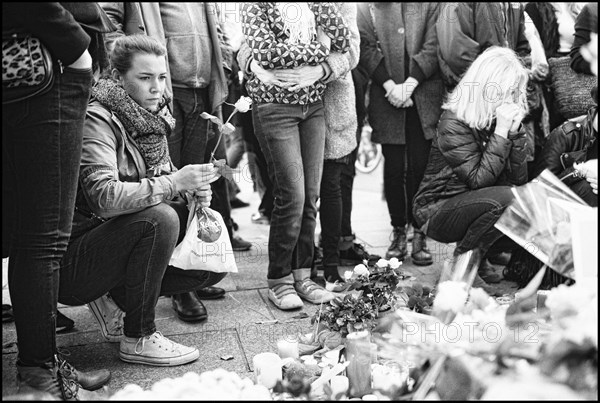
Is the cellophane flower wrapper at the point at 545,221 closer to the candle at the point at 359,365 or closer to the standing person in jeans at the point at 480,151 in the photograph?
the candle at the point at 359,365

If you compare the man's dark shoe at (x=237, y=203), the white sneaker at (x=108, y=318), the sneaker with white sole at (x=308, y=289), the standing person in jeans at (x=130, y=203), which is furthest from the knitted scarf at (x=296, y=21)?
the man's dark shoe at (x=237, y=203)

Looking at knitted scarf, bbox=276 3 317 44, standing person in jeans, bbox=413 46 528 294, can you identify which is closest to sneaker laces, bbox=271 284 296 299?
standing person in jeans, bbox=413 46 528 294

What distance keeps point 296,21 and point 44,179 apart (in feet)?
5.42

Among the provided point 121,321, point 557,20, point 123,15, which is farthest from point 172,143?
point 557,20

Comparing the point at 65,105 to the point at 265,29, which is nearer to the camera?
the point at 65,105

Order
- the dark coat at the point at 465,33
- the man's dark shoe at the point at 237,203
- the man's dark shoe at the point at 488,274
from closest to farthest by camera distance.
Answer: the man's dark shoe at the point at 488,274
the dark coat at the point at 465,33
the man's dark shoe at the point at 237,203

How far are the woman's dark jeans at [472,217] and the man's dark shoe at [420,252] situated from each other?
18.6 inches

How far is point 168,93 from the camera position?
3.21m

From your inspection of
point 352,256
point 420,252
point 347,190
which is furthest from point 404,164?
point 352,256

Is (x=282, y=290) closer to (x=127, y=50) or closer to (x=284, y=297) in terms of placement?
(x=284, y=297)

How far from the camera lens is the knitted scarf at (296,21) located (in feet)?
11.1

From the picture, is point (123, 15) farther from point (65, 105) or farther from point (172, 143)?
point (65, 105)

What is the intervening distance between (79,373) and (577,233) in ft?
5.70

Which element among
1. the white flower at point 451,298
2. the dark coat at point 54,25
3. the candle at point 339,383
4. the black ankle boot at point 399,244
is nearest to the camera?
the white flower at point 451,298
